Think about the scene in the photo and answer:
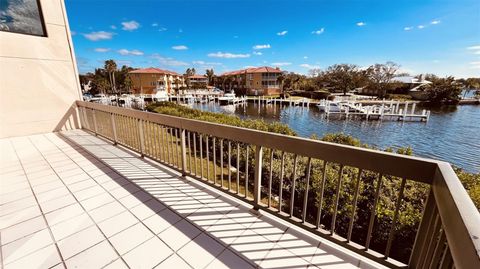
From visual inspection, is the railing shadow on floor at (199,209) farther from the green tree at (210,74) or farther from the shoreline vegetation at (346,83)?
the green tree at (210,74)

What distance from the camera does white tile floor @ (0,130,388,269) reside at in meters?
1.68

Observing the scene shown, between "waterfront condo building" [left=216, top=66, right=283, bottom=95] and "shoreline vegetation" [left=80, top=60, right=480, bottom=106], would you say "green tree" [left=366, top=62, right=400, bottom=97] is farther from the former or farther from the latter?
"waterfront condo building" [left=216, top=66, right=283, bottom=95]

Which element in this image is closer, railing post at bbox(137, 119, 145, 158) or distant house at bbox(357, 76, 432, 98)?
railing post at bbox(137, 119, 145, 158)

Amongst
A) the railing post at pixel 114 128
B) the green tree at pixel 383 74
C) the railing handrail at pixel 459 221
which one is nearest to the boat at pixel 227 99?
the green tree at pixel 383 74

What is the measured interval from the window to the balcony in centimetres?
373

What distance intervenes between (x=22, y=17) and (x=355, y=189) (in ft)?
26.2

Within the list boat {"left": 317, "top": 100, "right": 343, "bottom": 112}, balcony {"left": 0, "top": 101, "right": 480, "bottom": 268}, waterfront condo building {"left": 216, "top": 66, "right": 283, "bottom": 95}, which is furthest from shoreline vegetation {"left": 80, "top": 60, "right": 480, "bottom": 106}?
balcony {"left": 0, "top": 101, "right": 480, "bottom": 268}

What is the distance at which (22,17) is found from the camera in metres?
5.03

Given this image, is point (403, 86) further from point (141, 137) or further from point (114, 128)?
point (114, 128)

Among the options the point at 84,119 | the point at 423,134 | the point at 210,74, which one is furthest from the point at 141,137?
the point at 210,74

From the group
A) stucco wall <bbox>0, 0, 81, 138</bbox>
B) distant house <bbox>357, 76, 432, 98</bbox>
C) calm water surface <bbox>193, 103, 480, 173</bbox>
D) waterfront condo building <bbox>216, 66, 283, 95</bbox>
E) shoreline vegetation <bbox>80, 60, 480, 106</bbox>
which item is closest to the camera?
stucco wall <bbox>0, 0, 81, 138</bbox>

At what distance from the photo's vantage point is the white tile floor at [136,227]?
1.68m

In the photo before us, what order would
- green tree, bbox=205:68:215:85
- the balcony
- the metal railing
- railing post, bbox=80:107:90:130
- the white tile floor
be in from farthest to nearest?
green tree, bbox=205:68:215:85, railing post, bbox=80:107:90:130, the white tile floor, the balcony, the metal railing

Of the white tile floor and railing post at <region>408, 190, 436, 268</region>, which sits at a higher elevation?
railing post at <region>408, 190, 436, 268</region>
